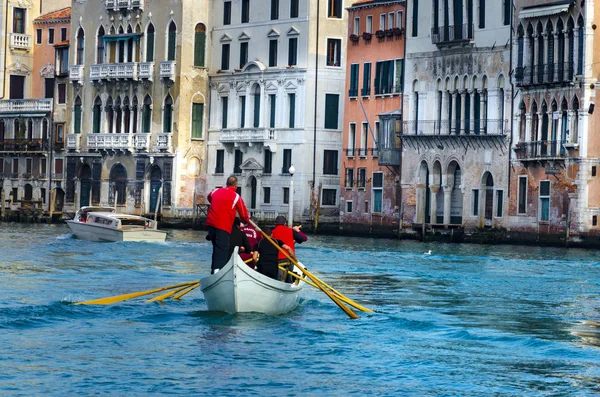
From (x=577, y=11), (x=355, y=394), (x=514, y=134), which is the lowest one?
(x=355, y=394)

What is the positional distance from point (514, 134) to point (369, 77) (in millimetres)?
9614

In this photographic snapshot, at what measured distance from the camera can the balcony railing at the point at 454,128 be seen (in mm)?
58062

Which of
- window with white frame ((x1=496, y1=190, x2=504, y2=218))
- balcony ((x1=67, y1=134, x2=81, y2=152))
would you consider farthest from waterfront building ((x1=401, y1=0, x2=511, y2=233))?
balcony ((x1=67, y1=134, x2=81, y2=152))

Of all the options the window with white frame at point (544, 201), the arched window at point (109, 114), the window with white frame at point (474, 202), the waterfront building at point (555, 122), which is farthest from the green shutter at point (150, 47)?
the window with white frame at point (544, 201)

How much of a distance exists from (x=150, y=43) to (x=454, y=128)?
20.1 metres

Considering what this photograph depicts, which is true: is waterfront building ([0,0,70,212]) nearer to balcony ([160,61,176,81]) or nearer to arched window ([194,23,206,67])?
balcony ([160,61,176,81])

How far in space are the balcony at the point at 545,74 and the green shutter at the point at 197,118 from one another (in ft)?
69.6

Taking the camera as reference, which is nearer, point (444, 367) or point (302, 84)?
point (444, 367)

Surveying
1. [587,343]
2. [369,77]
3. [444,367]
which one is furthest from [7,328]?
[369,77]

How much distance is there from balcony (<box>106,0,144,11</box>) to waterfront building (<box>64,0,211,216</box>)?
64 mm

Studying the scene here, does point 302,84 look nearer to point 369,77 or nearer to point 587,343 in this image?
point 369,77

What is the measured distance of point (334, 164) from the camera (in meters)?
69.1

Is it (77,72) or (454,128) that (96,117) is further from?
(454,128)

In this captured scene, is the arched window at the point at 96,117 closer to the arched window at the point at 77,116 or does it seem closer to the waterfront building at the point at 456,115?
the arched window at the point at 77,116
